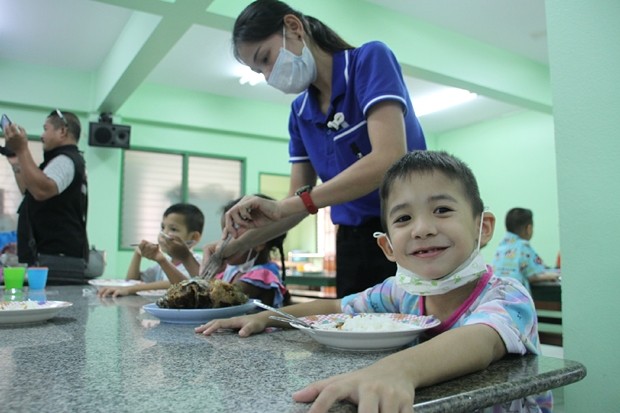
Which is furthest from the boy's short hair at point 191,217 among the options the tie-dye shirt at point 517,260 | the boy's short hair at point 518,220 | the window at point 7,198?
the window at point 7,198

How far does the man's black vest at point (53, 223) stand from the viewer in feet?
8.03

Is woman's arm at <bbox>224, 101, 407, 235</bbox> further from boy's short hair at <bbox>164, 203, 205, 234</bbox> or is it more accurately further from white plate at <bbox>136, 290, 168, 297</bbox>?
boy's short hair at <bbox>164, 203, 205, 234</bbox>

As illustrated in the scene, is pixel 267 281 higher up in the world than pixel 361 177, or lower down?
lower down

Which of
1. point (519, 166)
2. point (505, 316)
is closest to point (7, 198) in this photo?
point (505, 316)

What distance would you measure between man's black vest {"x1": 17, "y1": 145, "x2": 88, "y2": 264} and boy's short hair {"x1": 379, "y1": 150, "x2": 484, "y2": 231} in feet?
6.73

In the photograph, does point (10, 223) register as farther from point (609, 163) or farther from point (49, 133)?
point (609, 163)

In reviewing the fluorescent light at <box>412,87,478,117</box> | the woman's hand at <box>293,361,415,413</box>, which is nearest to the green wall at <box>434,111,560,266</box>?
the fluorescent light at <box>412,87,478,117</box>

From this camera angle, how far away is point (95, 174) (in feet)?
19.5

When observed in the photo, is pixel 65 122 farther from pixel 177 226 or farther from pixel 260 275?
pixel 260 275

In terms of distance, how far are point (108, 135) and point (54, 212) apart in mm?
3547

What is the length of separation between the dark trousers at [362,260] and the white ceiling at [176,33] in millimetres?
2641

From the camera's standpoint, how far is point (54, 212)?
248cm

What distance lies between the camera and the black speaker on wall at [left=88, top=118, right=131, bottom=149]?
18.7 ft

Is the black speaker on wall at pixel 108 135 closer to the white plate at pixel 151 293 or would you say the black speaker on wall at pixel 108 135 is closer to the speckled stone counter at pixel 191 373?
the white plate at pixel 151 293
